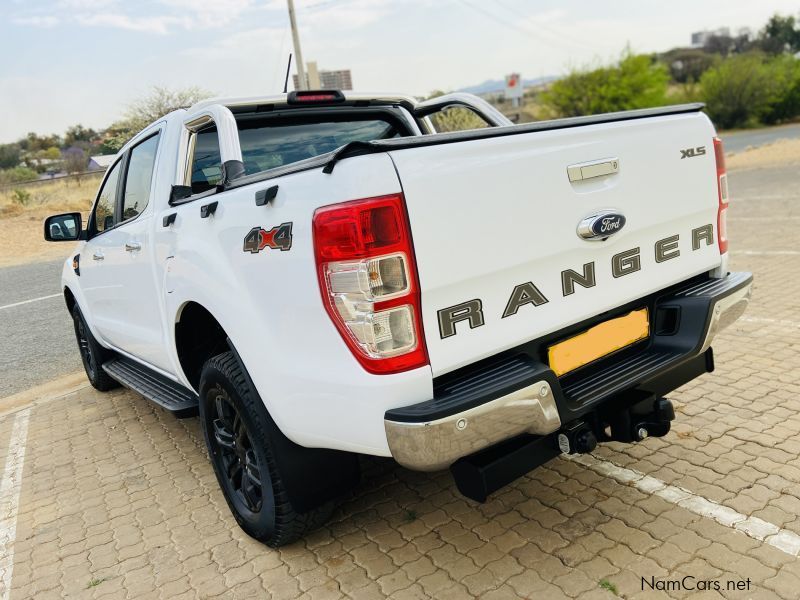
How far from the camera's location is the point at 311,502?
271 centimetres

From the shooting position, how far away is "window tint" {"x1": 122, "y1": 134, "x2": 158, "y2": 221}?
379cm

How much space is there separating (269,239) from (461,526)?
157cm

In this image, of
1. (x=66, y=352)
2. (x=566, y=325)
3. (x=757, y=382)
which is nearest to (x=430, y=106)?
(x=566, y=325)

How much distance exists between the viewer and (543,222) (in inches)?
93.7

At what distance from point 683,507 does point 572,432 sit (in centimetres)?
79

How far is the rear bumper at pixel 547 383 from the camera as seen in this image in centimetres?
208

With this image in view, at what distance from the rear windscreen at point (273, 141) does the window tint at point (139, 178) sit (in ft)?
1.30

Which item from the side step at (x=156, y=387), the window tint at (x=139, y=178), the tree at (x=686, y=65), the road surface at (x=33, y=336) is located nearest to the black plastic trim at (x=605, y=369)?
the side step at (x=156, y=387)

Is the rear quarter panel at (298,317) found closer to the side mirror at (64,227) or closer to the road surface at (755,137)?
the side mirror at (64,227)

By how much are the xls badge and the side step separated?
4.46 feet

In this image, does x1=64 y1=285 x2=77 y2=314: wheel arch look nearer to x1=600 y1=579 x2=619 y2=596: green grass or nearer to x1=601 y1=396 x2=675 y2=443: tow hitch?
x1=601 y1=396 x2=675 y2=443: tow hitch

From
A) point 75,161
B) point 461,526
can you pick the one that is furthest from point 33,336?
point 75,161

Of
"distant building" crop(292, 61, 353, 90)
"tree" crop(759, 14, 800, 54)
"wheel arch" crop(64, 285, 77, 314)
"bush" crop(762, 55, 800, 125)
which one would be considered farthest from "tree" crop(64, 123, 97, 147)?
"tree" crop(759, 14, 800, 54)

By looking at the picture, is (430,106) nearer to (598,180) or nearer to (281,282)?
(598,180)
